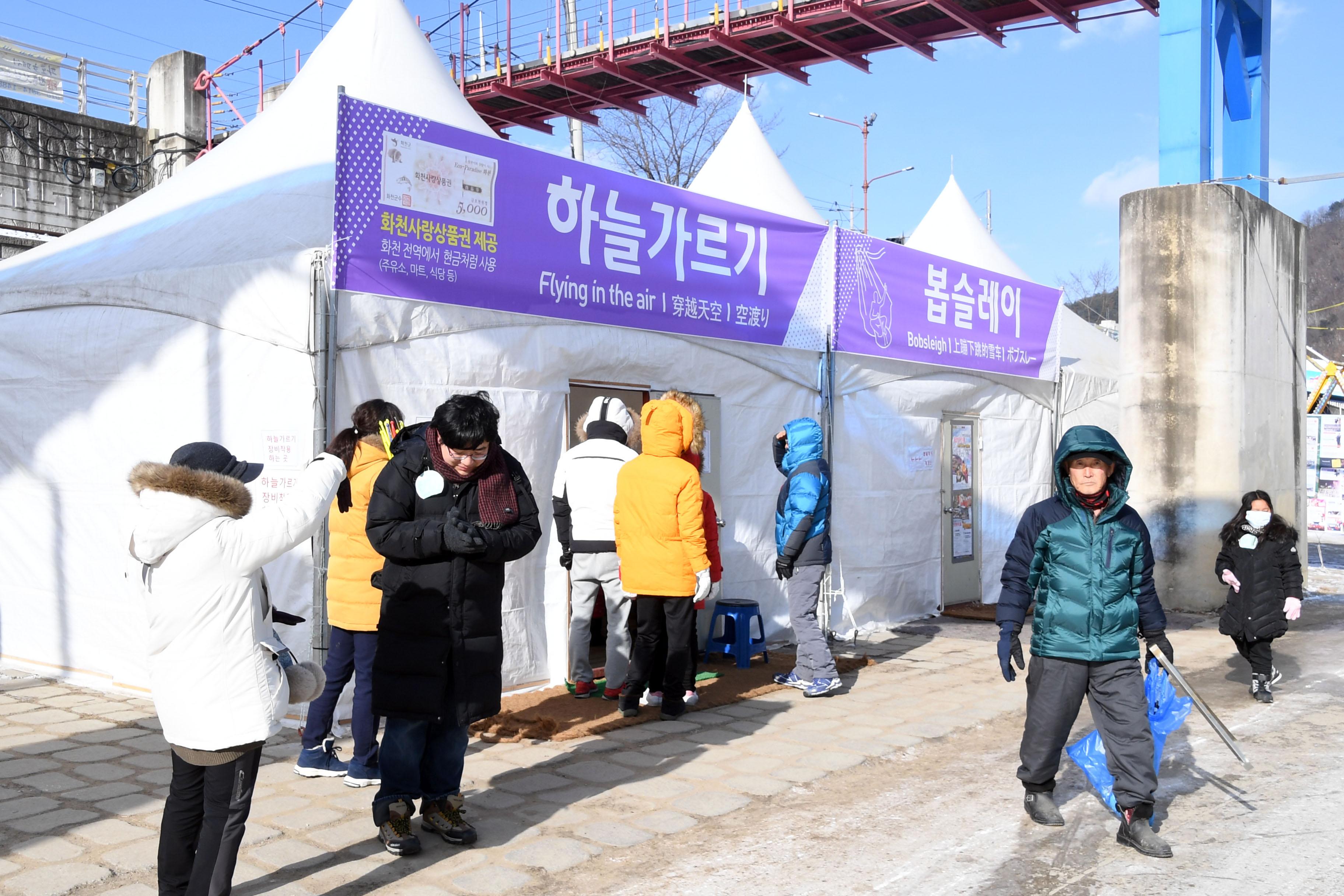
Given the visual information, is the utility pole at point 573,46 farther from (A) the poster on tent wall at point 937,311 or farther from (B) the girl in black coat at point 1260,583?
(B) the girl in black coat at point 1260,583

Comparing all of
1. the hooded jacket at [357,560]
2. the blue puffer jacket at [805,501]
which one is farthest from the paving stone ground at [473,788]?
the blue puffer jacket at [805,501]

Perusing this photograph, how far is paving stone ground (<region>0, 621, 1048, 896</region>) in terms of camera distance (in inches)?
149

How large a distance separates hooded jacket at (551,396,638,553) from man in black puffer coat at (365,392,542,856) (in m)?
2.37

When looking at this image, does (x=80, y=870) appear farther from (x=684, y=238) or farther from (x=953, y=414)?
(x=953, y=414)

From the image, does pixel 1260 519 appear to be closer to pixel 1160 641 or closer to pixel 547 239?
pixel 1160 641

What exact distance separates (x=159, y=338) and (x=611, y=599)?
3.06 metres

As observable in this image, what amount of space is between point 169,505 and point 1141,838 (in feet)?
11.6

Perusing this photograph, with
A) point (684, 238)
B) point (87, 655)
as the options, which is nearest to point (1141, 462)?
point (684, 238)

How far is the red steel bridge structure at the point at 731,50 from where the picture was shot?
1473 centimetres

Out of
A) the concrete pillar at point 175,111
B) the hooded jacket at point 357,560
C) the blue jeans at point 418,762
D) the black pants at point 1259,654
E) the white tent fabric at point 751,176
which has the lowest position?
the black pants at point 1259,654

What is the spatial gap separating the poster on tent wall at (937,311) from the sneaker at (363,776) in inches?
207

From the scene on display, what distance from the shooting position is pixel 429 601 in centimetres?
381

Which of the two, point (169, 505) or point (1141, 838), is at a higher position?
point (169, 505)

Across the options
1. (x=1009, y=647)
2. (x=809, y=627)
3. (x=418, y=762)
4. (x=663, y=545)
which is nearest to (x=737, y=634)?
(x=809, y=627)
